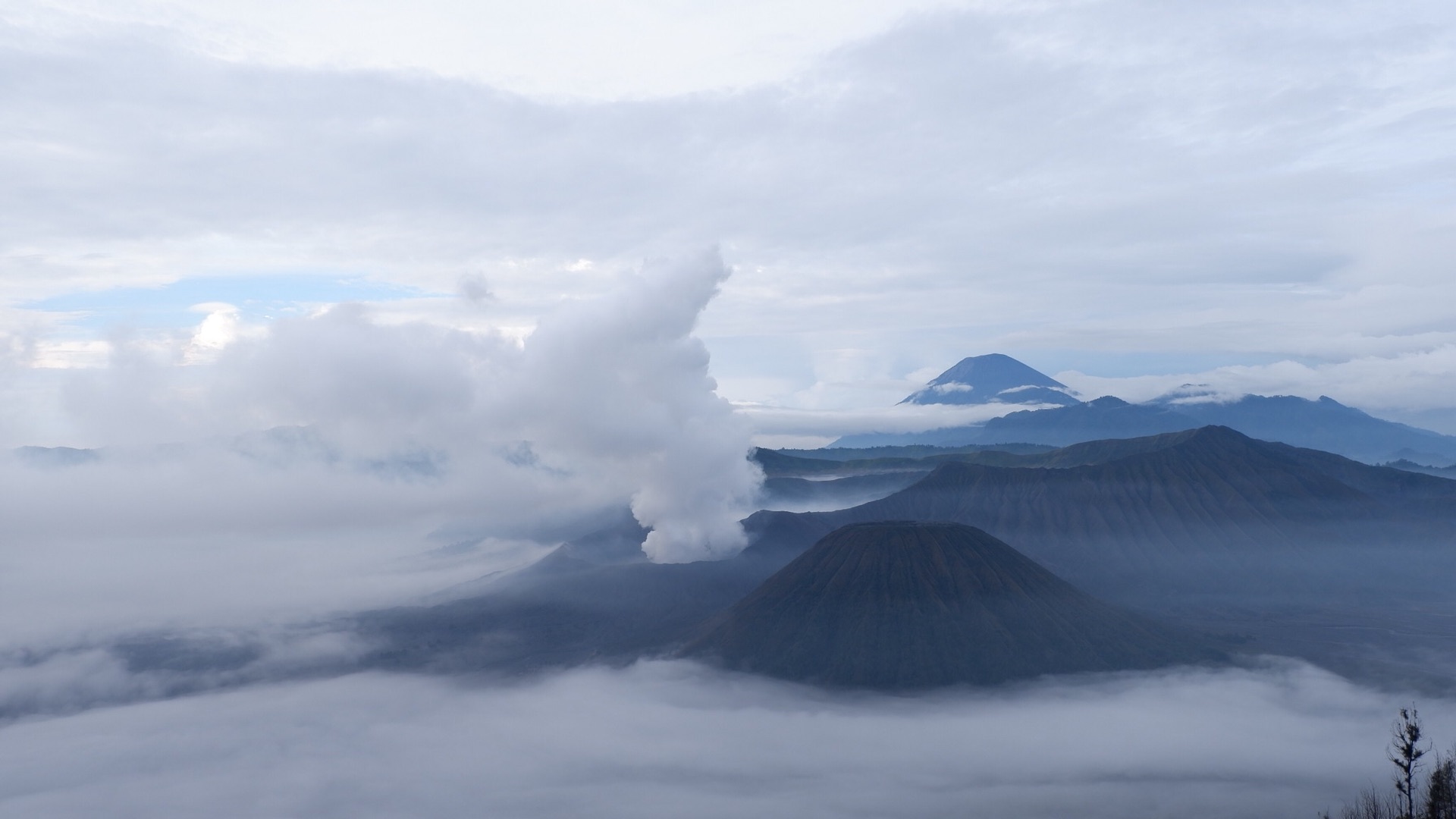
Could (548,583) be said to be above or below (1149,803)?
above

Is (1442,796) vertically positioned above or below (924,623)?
below

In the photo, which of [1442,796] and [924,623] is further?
[924,623]

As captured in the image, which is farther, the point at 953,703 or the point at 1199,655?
the point at 1199,655

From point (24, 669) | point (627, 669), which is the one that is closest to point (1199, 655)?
point (627, 669)

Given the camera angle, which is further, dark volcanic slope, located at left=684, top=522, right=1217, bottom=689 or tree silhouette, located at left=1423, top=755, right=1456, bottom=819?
dark volcanic slope, located at left=684, top=522, right=1217, bottom=689

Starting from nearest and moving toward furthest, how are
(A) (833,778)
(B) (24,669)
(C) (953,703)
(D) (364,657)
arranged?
(A) (833,778) < (C) (953,703) < (D) (364,657) < (B) (24,669)

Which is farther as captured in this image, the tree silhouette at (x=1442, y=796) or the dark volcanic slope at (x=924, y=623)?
the dark volcanic slope at (x=924, y=623)

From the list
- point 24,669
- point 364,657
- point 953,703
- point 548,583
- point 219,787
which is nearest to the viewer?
point 219,787

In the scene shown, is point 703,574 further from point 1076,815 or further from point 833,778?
point 1076,815
